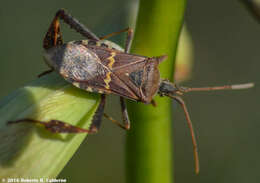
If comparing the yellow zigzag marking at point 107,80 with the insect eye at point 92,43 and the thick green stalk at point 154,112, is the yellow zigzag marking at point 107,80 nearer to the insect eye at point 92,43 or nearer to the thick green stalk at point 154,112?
the insect eye at point 92,43

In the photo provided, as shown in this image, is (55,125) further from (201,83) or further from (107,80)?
(201,83)

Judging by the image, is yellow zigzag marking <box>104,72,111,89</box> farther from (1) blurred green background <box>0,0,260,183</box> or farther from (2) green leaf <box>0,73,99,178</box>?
(1) blurred green background <box>0,0,260,183</box>

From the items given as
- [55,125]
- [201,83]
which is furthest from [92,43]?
[201,83]

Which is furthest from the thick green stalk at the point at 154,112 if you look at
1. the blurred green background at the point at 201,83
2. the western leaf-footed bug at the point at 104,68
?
the blurred green background at the point at 201,83

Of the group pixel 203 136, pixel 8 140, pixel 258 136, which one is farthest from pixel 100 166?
pixel 8 140

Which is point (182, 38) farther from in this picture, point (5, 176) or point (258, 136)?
point (258, 136)

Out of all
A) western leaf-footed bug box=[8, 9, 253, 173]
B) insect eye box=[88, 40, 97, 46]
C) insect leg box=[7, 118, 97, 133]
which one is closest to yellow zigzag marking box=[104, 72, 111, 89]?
western leaf-footed bug box=[8, 9, 253, 173]

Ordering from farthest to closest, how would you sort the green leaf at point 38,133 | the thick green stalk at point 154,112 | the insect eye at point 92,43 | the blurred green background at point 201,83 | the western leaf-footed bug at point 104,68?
the blurred green background at point 201,83, the insect eye at point 92,43, the western leaf-footed bug at point 104,68, the thick green stalk at point 154,112, the green leaf at point 38,133
